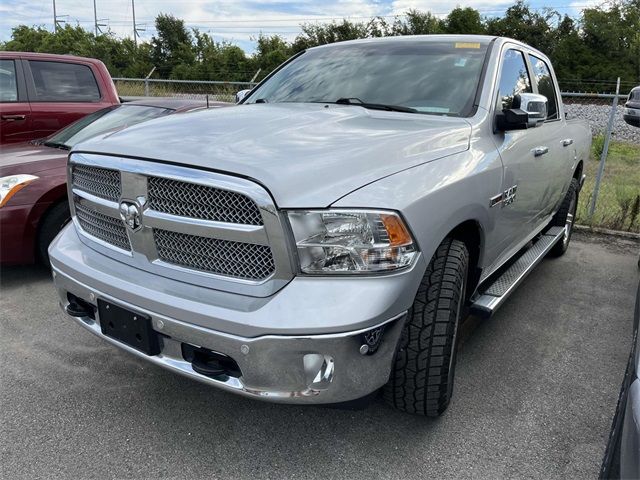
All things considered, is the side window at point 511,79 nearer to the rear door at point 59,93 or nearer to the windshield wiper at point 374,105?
the windshield wiper at point 374,105

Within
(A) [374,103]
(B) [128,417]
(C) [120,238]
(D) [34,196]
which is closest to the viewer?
(C) [120,238]

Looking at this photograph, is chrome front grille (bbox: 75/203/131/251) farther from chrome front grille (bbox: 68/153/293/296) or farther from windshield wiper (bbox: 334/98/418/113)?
windshield wiper (bbox: 334/98/418/113)

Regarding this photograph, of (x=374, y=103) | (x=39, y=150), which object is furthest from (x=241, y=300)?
(x=39, y=150)

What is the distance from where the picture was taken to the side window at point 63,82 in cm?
638

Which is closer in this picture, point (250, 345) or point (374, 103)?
point (250, 345)

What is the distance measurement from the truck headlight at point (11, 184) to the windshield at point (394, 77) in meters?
1.84

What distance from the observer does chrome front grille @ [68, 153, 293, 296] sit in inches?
75.3

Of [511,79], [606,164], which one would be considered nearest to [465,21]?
[606,164]

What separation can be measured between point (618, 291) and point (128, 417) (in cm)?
389

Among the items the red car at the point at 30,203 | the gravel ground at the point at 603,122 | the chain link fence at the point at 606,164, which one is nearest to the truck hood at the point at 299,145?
the red car at the point at 30,203

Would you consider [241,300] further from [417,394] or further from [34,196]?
[34,196]

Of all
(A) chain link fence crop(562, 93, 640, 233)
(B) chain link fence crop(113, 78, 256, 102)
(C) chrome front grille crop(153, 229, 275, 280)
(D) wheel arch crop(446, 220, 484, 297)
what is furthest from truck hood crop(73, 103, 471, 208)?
(B) chain link fence crop(113, 78, 256, 102)

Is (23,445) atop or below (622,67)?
below

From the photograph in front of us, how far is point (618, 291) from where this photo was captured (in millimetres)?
4387
